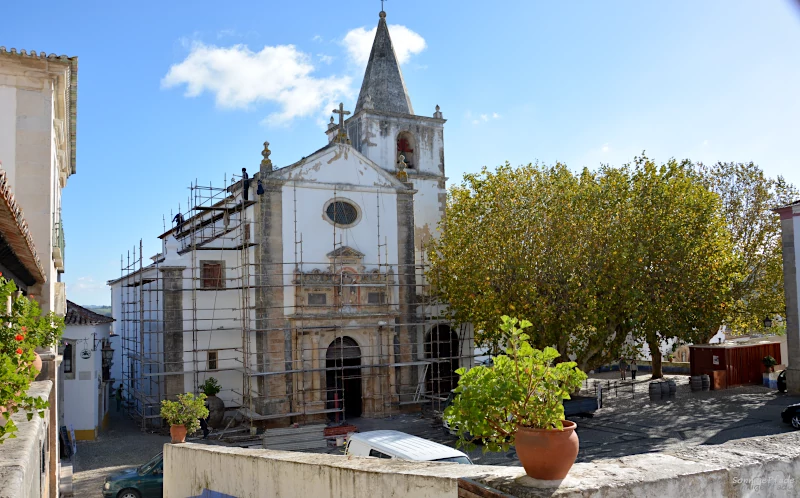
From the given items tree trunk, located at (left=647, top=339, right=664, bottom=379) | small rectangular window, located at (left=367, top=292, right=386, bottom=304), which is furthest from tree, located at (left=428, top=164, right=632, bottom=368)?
tree trunk, located at (left=647, top=339, right=664, bottom=379)

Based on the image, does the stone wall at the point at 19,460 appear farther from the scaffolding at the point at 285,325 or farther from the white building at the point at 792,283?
the white building at the point at 792,283

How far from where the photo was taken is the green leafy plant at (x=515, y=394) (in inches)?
193

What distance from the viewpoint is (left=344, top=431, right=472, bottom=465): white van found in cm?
1179

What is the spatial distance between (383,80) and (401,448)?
827 inches

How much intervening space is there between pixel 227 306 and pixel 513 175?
40.0 feet

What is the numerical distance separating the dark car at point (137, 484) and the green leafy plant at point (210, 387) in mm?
8126

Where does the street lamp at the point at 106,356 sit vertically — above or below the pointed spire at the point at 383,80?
below

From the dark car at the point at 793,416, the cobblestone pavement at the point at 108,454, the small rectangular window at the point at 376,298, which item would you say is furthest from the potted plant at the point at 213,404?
the dark car at the point at 793,416

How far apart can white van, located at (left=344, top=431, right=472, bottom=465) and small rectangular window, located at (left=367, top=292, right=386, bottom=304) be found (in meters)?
13.0

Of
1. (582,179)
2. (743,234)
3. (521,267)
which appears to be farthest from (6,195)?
(743,234)

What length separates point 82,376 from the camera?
2356 centimetres

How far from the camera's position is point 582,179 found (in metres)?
25.0

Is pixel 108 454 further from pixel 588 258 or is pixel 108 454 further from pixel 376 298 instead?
pixel 588 258

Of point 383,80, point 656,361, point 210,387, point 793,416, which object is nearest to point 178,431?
point 210,387
